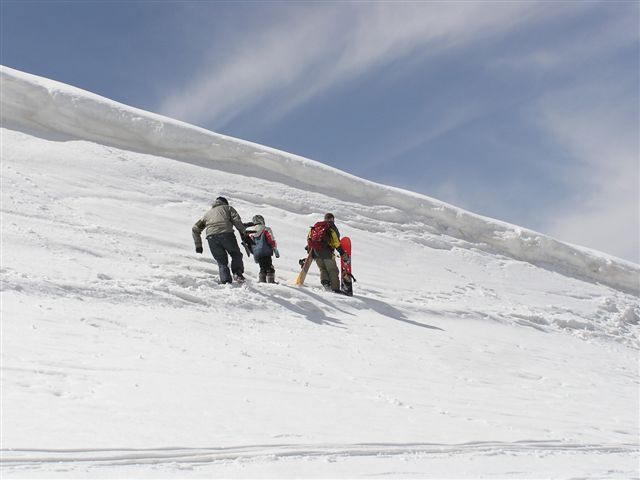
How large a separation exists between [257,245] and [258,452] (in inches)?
267

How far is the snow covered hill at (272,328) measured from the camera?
16.7 ft

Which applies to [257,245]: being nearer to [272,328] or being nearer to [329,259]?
[329,259]

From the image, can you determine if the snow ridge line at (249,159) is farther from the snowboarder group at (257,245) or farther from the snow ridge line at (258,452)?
the snow ridge line at (258,452)

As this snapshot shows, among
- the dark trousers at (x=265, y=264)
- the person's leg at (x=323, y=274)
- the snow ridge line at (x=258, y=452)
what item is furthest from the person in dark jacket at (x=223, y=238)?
the snow ridge line at (x=258, y=452)

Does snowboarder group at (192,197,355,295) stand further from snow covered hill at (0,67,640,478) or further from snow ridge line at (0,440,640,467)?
snow ridge line at (0,440,640,467)

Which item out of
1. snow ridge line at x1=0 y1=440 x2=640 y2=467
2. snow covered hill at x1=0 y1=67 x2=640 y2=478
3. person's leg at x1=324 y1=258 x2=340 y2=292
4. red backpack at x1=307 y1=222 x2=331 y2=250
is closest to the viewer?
snow ridge line at x1=0 y1=440 x2=640 y2=467

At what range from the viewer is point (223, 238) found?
10945 mm

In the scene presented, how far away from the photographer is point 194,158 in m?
17.7

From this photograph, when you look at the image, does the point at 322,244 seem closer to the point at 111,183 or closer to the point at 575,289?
the point at 111,183

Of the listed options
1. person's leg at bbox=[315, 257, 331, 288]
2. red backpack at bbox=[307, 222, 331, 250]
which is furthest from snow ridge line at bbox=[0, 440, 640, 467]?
red backpack at bbox=[307, 222, 331, 250]

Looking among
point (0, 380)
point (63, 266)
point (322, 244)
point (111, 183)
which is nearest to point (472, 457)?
point (0, 380)

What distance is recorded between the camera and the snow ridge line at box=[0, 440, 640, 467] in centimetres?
425

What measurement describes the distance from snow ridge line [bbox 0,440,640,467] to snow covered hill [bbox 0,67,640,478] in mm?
17

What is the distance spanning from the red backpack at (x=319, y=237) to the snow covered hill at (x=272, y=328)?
3.33 feet
